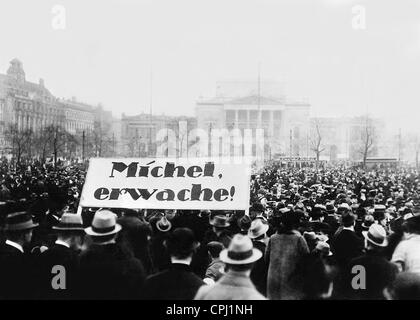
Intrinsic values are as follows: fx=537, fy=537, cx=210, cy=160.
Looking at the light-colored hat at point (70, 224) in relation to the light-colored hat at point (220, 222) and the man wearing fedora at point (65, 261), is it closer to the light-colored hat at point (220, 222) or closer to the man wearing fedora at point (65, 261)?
the man wearing fedora at point (65, 261)

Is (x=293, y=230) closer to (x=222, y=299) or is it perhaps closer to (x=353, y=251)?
(x=353, y=251)

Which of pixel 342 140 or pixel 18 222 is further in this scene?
pixel 342 140

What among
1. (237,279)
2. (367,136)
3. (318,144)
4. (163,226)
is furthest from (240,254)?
(318,144)

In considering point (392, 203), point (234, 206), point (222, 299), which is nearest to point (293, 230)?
point (234, 206)

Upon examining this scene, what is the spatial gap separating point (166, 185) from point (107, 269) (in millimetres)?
1771

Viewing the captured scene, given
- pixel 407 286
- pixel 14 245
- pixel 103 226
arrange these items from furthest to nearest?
1. pixel 14 245
2. pixel 103 226
3. pixel 407 286

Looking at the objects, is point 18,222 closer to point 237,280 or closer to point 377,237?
point 237,280

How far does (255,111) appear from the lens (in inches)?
3061

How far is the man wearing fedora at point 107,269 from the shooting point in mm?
5027

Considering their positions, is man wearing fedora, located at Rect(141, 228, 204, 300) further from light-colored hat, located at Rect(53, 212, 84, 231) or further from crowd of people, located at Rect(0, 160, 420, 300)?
light-colored hat, located at Rect(53, 212, 84, 231)

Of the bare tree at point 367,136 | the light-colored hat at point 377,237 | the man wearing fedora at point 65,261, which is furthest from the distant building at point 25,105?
the bare tree at point 367,136

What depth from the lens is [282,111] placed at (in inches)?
2891

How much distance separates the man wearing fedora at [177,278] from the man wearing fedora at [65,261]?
105 centimetres

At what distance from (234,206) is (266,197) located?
8125 millimetres
